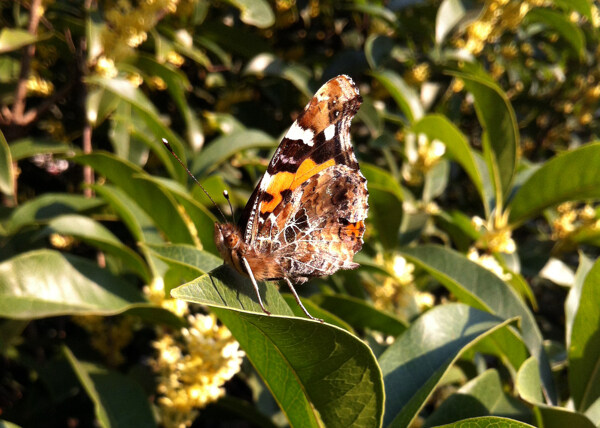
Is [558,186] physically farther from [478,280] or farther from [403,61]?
[403,61]

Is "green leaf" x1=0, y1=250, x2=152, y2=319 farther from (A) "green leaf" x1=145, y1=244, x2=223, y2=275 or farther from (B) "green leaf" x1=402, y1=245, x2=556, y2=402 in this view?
(B) "green leaf" x1=402, y1=245, x2=556, y2=402

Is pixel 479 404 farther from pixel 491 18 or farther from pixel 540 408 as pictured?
pixel 491 18

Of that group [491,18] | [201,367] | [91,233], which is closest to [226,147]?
[91,233]

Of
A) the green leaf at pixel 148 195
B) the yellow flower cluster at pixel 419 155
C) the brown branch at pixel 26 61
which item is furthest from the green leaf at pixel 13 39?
the yellow flower cluster at pixel 419 155

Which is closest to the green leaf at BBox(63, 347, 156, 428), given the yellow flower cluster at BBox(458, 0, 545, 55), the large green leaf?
the large green leaf

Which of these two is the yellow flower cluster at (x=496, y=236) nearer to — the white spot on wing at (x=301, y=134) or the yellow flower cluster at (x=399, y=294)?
the yellow flower cluster at (x=399, y=294)
